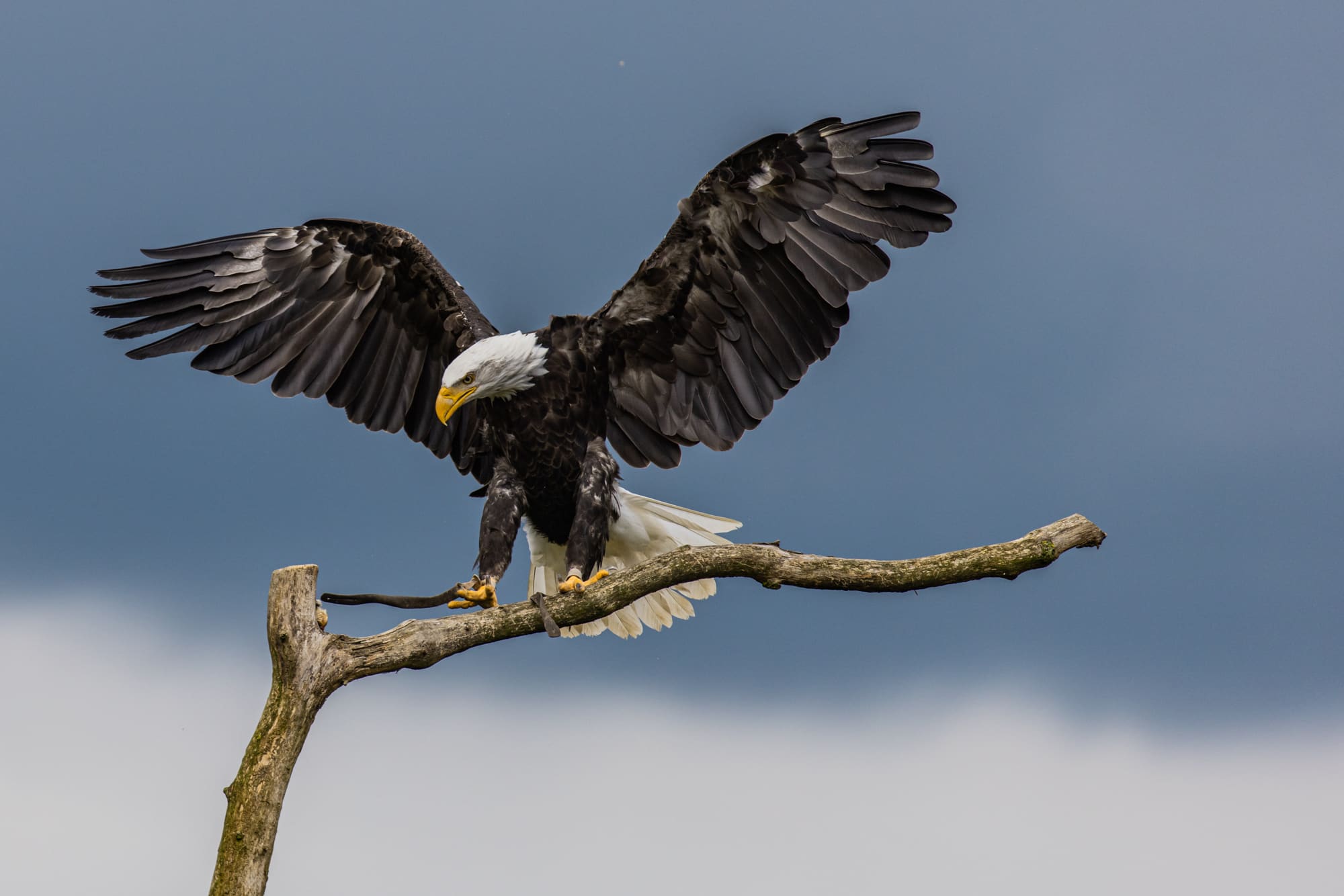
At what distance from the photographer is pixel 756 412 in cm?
536

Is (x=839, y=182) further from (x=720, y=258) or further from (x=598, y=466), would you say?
(x=598, y=466)

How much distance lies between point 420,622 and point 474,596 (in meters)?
0.48

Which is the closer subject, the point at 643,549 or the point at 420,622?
the point at 420,622

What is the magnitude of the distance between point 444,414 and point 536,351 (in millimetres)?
469

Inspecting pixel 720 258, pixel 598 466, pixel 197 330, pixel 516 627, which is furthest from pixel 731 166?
pixel 197 330

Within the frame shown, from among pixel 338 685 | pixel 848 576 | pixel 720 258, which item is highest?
pixel 720 258

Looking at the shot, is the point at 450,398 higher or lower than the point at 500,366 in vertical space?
lower

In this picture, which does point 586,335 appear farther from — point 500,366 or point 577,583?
point 577,583

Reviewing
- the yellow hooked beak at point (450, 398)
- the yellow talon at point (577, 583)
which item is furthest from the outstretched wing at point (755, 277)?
the yellow talon at point (577, 583)

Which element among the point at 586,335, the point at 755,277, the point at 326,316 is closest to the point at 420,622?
the point at 586,335

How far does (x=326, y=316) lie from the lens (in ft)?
18.1

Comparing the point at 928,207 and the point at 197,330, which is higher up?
the point at 928,207

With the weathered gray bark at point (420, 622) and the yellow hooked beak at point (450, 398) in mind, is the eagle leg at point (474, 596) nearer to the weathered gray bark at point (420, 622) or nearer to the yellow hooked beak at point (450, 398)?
the weathered gray bark at point (420, 622)

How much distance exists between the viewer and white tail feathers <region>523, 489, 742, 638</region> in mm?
5539
